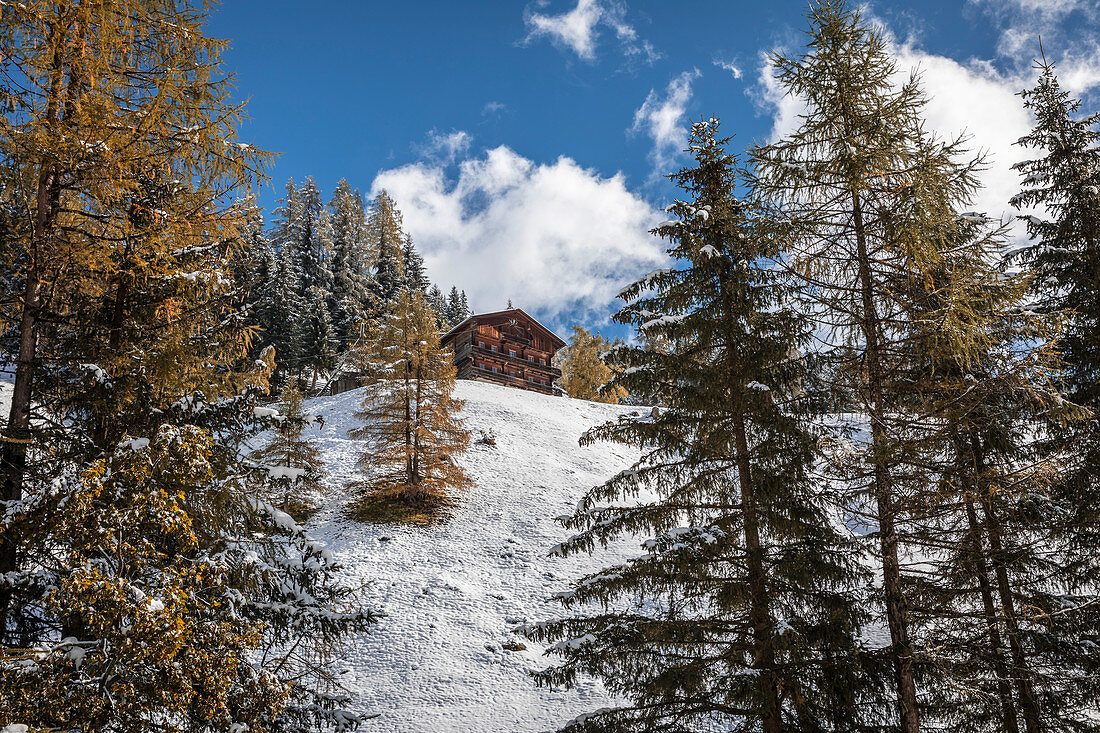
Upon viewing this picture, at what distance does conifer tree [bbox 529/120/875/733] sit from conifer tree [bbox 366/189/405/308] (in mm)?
41664

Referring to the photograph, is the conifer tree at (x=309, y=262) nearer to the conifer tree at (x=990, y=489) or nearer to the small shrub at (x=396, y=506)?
the small shrub at (x=396, y=506)

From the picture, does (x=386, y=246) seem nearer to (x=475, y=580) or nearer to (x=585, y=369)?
(x=585, y=369)

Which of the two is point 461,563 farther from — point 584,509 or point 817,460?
point 817,460

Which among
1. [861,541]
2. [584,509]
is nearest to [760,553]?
[861,541]

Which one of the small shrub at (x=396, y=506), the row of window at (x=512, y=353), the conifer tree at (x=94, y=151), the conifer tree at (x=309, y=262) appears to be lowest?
the small shrub at (x=396, y=506)

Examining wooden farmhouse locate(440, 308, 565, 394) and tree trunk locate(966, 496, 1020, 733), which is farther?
wooden farmhouse locate(440, 308, 565, 394)

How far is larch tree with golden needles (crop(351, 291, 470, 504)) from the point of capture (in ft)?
81.9

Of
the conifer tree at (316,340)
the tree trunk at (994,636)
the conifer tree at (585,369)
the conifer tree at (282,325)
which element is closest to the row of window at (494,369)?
the conifer tree at (585,369)

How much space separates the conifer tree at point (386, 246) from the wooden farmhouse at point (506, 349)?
24.9ft

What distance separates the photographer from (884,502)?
25.2 feet

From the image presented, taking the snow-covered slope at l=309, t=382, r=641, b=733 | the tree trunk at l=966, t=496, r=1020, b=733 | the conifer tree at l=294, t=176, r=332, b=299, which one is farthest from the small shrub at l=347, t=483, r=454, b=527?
the conifer tree at l=294, t=176, r=332, b=299

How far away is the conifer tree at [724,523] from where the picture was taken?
27.1 ft

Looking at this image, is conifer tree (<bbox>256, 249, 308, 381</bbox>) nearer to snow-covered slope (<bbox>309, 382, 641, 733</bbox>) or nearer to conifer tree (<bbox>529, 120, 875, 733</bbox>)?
snow-covered slope (<bbox>309, 382, 641, 733</bbox>)

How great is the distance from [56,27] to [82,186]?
185 centimetres
